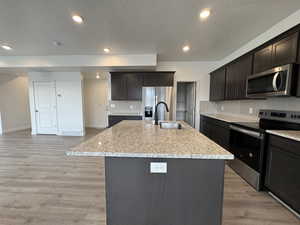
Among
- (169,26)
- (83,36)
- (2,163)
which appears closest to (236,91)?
(169,26)

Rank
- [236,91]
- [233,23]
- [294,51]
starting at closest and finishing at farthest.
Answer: [294,51], [233,23], [236,91]

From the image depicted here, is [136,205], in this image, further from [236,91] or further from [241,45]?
[241,45]

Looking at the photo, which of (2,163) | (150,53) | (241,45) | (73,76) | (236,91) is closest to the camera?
(2,163)

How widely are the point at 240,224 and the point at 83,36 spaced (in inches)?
151

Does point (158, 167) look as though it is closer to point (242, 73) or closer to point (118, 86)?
point (242, 73)

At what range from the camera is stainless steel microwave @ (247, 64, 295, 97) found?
1.80 metres

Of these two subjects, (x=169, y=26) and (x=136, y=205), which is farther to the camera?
(x=169, y=26)

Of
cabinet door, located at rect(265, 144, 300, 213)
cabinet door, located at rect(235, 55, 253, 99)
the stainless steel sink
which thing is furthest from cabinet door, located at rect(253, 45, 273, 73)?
the stainless steel sink

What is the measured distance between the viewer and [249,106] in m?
3.20

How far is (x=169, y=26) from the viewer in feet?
8.44

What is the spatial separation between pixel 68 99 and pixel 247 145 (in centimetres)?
552

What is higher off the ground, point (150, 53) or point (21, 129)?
point (150, 53)

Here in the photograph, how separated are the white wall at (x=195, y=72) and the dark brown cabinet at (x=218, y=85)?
33cm

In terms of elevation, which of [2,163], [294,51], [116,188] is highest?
[294,51]
